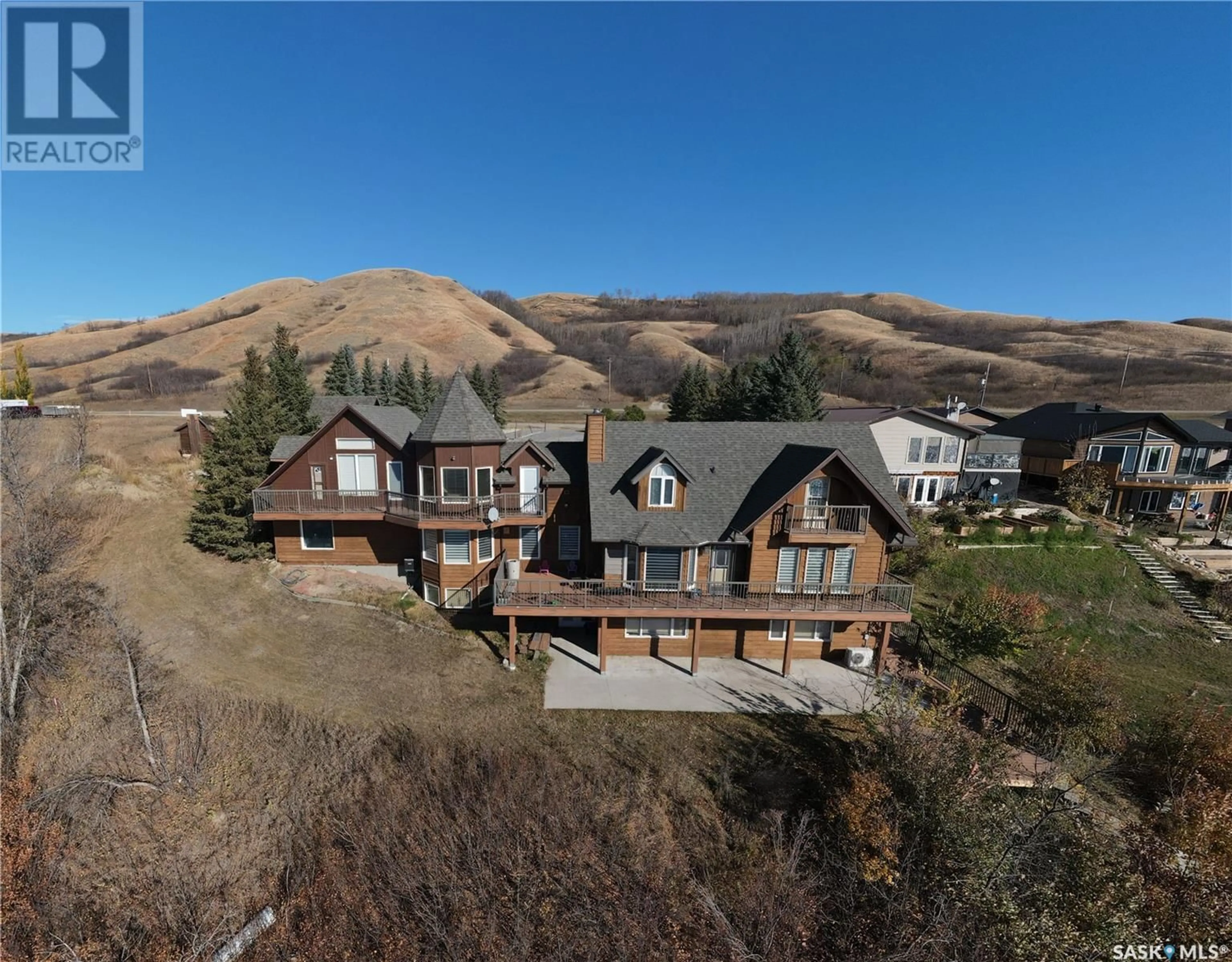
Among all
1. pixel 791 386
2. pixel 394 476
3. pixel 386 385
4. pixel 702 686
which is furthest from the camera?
pixel 386 385

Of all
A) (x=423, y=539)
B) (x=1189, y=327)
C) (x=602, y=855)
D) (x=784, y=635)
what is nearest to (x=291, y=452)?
(x=423, y=539)

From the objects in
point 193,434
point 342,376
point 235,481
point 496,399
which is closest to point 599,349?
point 496,399

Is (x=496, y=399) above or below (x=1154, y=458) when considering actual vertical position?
above

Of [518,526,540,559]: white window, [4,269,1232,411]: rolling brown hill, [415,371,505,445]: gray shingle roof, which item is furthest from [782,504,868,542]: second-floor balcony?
[4,269,1232,411]: rolling brown hill

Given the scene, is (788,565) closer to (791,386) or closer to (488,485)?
(488,485)

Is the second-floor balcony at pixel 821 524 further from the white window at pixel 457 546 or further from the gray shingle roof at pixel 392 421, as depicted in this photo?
the gray shingle roof at pixel 392 421

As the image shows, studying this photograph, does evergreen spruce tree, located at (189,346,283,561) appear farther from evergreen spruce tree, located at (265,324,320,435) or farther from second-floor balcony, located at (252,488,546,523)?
evergreen spruce tree, located at (265,324,320,435)
